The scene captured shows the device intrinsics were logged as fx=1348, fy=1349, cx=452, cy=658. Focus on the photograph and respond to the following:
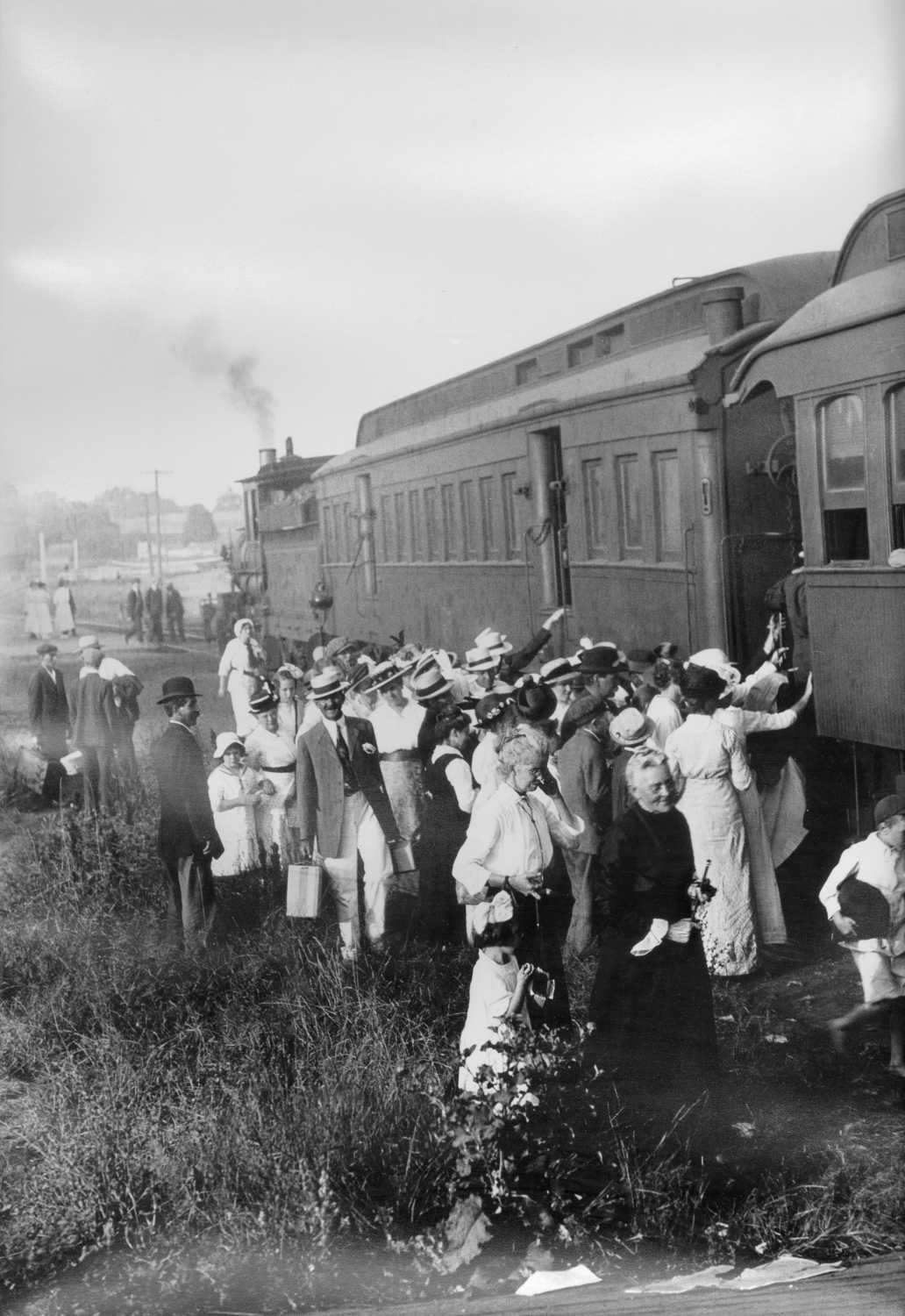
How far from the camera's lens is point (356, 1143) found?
4.05 m

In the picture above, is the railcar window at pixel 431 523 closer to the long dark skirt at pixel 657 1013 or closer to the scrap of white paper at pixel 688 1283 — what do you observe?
the long dark skirt at pixel 657 1013

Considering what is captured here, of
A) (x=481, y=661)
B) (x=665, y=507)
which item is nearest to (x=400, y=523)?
(x=481, y=661)

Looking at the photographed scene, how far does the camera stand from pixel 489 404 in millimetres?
9977

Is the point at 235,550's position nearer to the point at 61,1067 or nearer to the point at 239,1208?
the point at 61,1067

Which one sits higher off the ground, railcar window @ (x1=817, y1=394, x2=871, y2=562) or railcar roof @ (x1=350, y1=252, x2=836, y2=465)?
railcar roof @ (x1=350, y1=252, x2=836, y2=465)

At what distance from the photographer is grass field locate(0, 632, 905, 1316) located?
152 inches

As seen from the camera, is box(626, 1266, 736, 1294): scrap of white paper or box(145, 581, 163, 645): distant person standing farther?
box(145, 581, 163, 645): distant person standing

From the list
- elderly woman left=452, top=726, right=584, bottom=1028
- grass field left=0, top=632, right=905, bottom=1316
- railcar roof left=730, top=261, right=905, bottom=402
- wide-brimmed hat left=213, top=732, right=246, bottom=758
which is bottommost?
grass field left=0, top=632, right=905, bottom=1316

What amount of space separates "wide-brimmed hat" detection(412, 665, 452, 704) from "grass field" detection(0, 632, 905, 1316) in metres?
1.54

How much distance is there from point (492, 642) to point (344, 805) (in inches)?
123

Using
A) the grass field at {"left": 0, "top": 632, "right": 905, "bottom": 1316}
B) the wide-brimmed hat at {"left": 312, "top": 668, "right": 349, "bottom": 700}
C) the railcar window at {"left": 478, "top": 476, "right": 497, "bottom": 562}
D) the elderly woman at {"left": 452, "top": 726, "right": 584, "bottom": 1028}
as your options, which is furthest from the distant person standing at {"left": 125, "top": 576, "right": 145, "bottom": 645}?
the railcar window at {"left": 478, "top": 476, "right": 497, "bottom": 562}

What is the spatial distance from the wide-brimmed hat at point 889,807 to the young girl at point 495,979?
50.3 inches

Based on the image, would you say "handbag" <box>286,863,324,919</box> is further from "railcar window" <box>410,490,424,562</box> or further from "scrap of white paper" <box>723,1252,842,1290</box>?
"railcar window" <box>410,490,424,562</box>

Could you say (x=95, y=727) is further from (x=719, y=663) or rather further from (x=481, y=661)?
(x=719, y=663)
